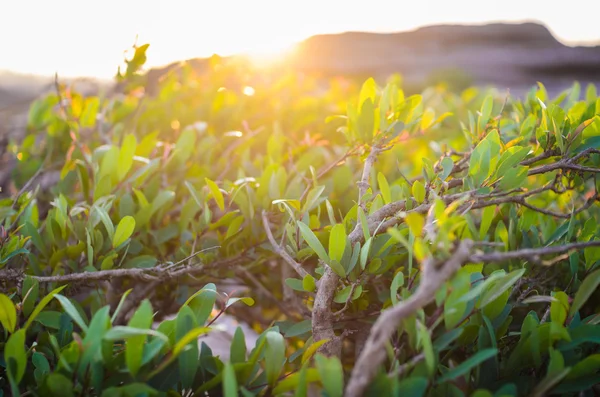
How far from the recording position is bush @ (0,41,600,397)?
73 centimetres

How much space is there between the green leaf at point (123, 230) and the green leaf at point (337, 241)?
0.47 metres

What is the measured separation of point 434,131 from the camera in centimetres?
277

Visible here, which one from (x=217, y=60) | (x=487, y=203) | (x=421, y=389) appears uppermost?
(x=217, y=60)

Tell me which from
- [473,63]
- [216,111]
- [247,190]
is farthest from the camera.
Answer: [473,63]

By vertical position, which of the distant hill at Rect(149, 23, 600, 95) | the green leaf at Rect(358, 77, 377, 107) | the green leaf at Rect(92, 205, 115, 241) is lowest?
the green leaf at Rect(92, 205, 115, 241)

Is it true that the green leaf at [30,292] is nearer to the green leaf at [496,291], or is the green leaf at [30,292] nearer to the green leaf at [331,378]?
the green leaf at [331,378]

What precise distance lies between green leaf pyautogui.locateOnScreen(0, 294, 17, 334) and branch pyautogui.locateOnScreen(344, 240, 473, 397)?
2.16ft

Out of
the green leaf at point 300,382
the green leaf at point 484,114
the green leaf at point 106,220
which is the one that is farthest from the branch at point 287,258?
the green leaf at point 484,114

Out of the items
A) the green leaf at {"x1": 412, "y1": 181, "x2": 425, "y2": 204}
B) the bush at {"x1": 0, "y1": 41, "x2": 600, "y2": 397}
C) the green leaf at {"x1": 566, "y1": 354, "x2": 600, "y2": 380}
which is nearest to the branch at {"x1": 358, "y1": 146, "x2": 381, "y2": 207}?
the bush at {"x1": 0, "y1": 41, "x2": 600, "y2": 397}

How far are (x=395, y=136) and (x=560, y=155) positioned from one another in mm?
408

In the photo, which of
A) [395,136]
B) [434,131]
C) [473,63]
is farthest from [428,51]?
[395,136]

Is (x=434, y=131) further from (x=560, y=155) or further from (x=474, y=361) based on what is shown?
(x=474, y=361)

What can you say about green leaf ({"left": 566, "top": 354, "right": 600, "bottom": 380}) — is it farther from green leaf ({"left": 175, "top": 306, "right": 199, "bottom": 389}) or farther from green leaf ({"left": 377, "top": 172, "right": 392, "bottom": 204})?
green leaf ({"left": 175, "top": 306, "right": 199, "bottom": 389})

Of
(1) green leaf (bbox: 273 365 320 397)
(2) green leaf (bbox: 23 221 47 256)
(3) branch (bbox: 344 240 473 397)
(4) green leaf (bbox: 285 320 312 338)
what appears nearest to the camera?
(3) branch (bbox: 344 240 473 397)
